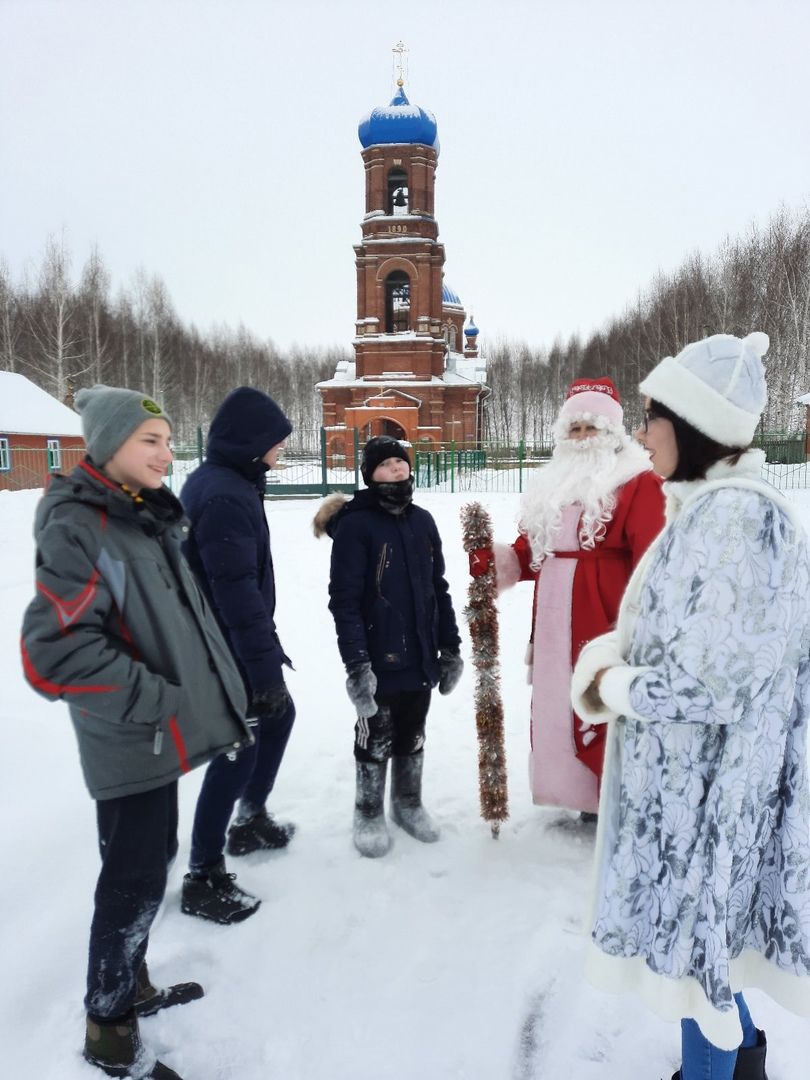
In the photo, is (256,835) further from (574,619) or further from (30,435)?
(30,435)

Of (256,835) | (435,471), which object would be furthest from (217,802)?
(435,471)

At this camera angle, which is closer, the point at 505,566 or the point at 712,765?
the point at 712,765

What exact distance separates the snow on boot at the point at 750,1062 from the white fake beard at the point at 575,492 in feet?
5.45

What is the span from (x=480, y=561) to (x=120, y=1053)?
6.67 ft

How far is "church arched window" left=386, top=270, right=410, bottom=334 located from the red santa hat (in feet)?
95.7

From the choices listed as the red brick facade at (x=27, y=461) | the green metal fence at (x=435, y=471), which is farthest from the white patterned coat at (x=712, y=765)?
the red brick facade at (x=27, y=461)

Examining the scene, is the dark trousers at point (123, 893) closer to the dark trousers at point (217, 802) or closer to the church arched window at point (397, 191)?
the dark trousers at point (217, 802)

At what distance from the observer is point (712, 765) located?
1.42 m

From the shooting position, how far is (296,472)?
71.2 ft

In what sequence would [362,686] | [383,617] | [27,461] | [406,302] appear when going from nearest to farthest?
1. [362,686]
2. [383,617]
3. [27,461]
4. [406,302]

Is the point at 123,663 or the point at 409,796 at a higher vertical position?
the point at 123,663

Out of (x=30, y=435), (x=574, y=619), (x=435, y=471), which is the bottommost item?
(x=574, y=619)

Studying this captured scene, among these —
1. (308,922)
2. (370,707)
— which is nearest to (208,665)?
(370,707)

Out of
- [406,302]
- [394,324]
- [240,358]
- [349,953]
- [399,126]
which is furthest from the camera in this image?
[240,358]
